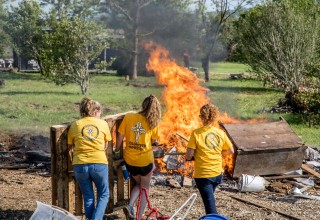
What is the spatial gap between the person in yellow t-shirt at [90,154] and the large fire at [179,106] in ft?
12.4

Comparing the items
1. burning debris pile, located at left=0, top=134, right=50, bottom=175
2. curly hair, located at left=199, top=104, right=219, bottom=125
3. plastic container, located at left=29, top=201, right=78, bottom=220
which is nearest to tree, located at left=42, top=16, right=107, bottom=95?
burning debris pile, located at left=0, top=134, right=50, bottom=175

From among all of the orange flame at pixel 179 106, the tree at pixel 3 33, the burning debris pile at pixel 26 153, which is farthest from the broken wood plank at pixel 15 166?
the tree at pixel 3 33

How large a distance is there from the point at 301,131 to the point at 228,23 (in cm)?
2261

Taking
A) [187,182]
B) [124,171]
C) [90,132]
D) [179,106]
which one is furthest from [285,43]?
[90,132]

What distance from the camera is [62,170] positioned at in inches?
263

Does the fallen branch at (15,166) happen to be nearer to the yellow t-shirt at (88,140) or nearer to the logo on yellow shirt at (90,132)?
the yellow t-shirt at (88,140)

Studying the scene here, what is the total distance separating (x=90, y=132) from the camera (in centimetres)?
630

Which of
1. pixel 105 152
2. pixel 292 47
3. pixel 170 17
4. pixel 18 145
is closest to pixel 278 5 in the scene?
pixel 292 47

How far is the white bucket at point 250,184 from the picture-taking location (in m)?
9.30

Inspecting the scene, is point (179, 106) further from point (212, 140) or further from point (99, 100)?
point (99, 100)

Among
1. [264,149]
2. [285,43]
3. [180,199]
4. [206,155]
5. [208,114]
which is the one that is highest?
[285,43]

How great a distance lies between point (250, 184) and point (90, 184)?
386 centimetres

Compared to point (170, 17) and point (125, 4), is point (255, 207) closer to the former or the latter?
point (170, 17)

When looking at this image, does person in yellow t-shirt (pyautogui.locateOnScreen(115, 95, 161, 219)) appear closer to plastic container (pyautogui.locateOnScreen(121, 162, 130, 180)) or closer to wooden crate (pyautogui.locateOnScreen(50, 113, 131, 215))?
wooden crate (pyautogui.locateOnScreen(50, 113, 131, 215))
